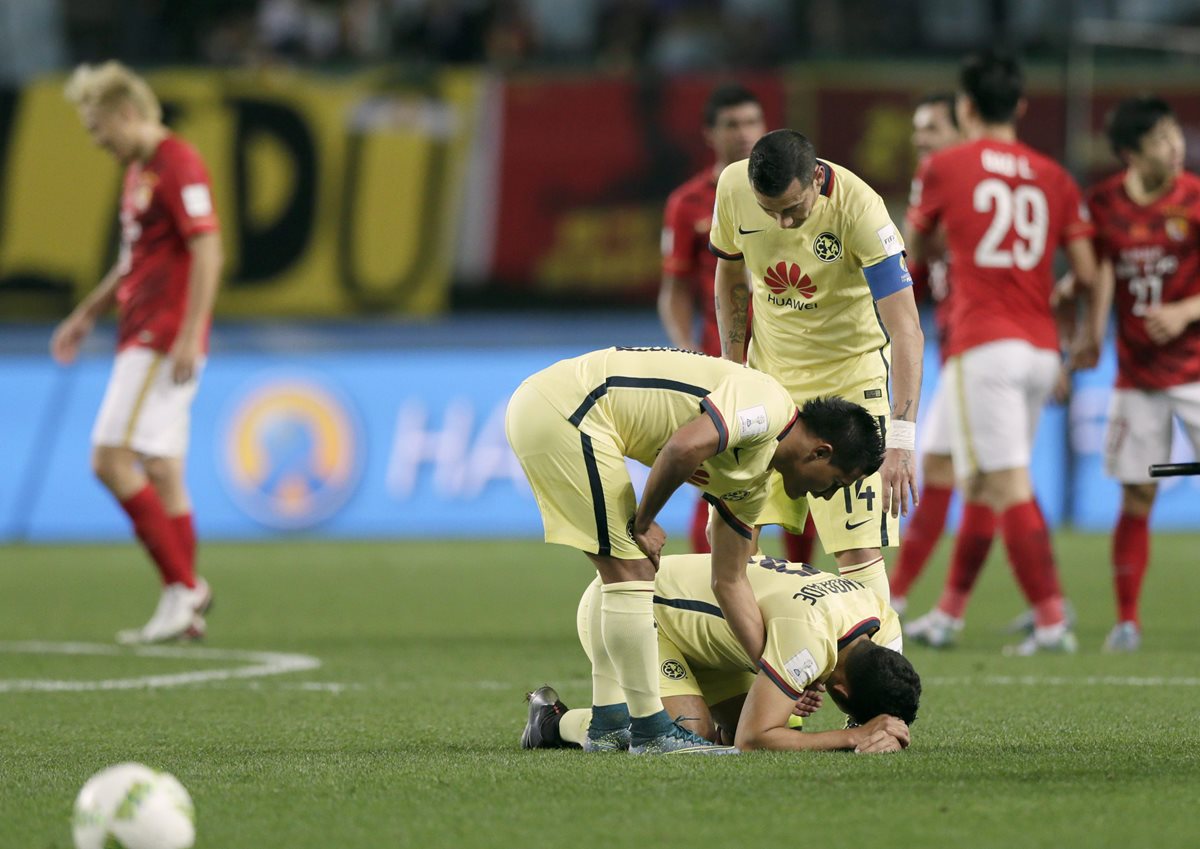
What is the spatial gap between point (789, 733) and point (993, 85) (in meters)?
3.52

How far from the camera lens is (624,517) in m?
4.66

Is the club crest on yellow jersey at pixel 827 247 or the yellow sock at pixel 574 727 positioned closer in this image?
the yellow sock at pixel 574 727

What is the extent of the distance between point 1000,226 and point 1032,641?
1576mm

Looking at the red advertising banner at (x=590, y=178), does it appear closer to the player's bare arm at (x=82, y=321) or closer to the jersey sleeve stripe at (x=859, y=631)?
the player's bare arm at (x=82, y=321)

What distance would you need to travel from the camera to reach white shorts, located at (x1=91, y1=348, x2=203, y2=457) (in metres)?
7.75

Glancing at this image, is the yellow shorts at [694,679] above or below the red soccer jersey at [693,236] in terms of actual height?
below

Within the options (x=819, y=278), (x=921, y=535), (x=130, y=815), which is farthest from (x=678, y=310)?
(x=130, y=815)

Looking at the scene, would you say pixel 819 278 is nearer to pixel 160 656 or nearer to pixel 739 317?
pixel 739 317

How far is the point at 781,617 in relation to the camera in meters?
4.75

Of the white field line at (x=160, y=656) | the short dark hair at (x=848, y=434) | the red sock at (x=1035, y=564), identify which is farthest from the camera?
the red sock at (x=1035, y=564)

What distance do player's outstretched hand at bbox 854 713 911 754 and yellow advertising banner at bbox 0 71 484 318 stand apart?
34.2 ft

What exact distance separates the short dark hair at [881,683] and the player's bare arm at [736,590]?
245 mm

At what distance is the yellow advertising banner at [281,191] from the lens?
14.7 meters

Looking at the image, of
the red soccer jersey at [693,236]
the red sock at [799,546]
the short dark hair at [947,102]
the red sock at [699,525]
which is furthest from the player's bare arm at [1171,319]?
the red sock at [699,525]
